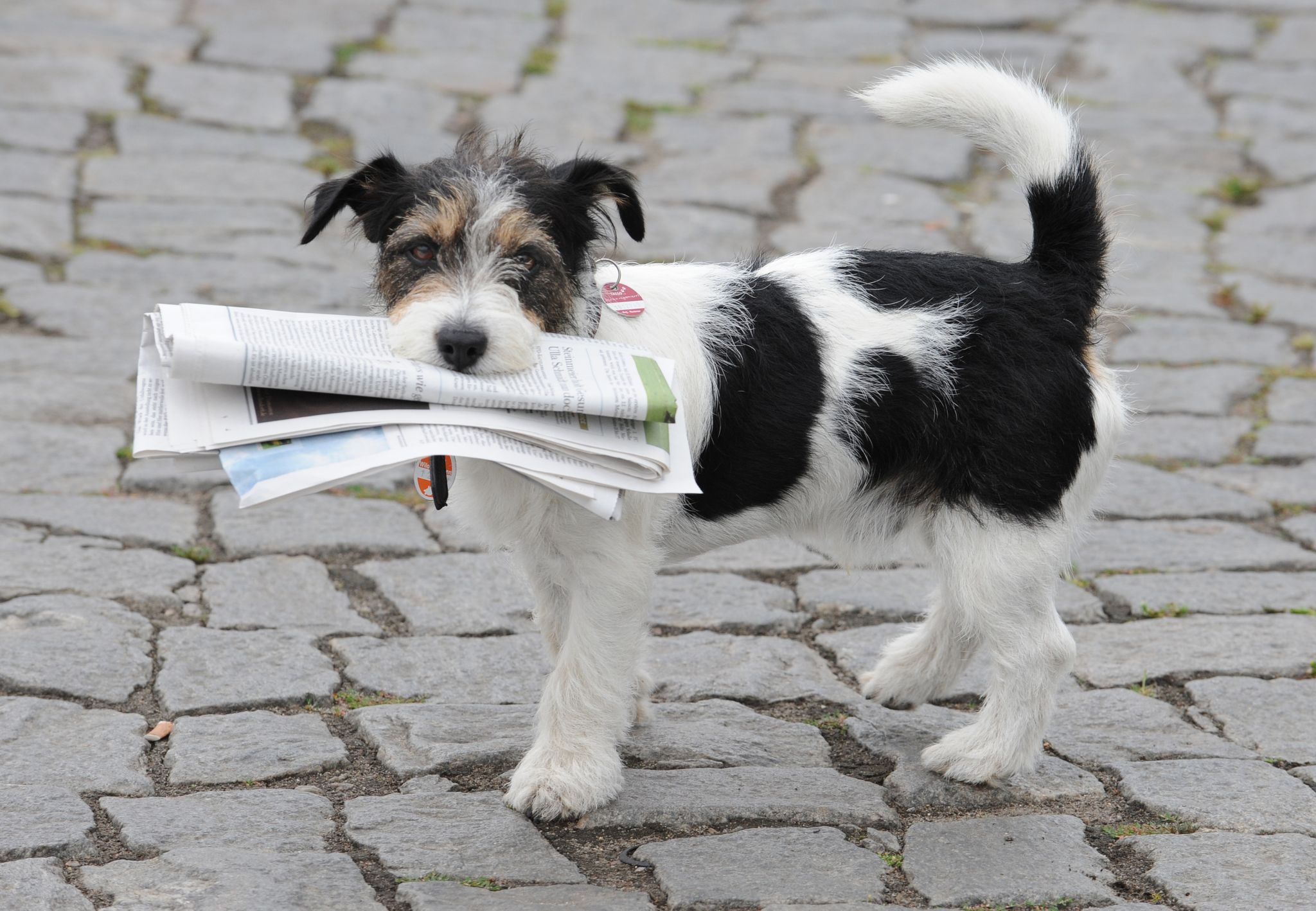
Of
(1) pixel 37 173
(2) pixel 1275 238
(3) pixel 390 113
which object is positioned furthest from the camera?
(3) pixel 390 113

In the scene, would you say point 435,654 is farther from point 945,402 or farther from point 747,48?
point 747,48

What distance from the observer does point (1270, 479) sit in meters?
5.71

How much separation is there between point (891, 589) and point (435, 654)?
63.1 inches

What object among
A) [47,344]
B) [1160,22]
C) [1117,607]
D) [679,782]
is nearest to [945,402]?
[679,782]

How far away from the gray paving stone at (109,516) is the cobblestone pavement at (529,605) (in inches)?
0.6

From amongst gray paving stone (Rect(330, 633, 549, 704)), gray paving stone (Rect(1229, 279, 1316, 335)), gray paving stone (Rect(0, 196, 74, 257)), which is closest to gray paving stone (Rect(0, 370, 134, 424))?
gray paving stone (Rect(0, 196, 74, 257))

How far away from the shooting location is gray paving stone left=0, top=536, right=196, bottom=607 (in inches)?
174

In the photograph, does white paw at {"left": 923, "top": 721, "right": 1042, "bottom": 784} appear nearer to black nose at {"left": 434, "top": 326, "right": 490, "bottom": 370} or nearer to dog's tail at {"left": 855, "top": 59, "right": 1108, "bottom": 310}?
dog's tail at {"left": 855, "top": 59, "right": 1108, "bottom": 310}

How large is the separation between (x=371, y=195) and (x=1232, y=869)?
8.33ft

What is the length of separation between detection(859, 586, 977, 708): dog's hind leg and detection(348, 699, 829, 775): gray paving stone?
278mm

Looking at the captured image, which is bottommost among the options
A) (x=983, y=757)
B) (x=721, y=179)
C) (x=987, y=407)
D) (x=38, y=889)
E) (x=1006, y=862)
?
(x=38, y=889)

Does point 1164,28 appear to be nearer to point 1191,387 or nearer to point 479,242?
point 1191,387

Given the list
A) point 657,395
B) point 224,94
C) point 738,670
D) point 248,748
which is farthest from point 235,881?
point 224,94

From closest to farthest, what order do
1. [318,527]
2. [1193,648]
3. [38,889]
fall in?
[38,889] < [1193,648] < [318,527]
